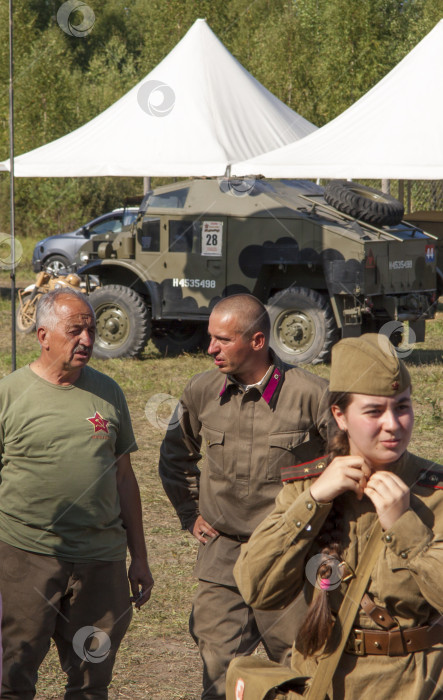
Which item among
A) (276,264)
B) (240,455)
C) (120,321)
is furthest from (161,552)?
(120,321)

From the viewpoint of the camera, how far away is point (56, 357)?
3576 mm

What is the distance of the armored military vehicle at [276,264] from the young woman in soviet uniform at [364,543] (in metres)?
9.31

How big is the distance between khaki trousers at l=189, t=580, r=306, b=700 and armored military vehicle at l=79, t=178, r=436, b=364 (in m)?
8.16

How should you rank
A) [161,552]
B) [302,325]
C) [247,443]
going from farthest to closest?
1. [302,325]
2. [161,552]
3. [247,443]

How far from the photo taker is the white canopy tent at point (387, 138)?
11.8 m

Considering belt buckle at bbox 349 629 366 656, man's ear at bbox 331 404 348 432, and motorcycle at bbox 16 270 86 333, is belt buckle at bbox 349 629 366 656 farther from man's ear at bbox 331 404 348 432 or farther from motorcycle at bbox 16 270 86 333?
motorcycle at bbox 16 270 86 333

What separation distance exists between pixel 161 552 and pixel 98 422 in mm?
2827

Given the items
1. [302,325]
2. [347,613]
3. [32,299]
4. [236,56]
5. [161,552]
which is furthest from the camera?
[236,56]

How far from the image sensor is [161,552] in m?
6.24

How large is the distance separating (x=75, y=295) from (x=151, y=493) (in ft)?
13.2

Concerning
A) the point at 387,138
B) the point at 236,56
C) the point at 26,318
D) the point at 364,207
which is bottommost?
the point at 26,318

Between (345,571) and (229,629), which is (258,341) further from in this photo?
(345,571)

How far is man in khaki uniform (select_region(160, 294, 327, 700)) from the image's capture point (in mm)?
3576

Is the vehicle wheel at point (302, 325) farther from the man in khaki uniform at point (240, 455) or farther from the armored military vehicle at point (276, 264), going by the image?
the man in khaki uniform at point (240, 455)
